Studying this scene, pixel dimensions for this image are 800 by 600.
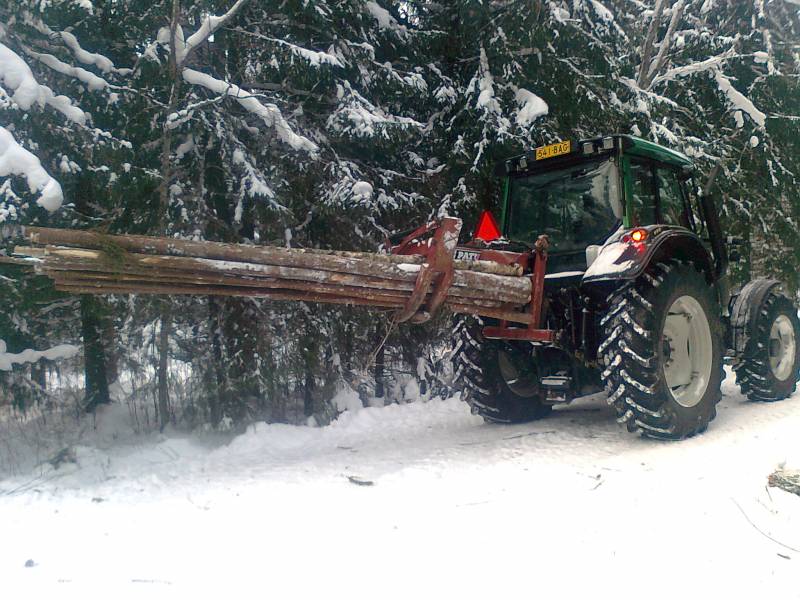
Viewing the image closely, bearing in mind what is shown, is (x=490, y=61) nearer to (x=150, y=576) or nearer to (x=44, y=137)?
(x=44, y=137)

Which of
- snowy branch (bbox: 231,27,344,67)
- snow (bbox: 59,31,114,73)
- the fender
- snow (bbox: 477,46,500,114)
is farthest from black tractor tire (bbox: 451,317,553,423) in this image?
snow (bbox: 59,31,114,73)

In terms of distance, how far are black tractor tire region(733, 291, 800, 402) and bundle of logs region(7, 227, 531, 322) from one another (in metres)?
3.07

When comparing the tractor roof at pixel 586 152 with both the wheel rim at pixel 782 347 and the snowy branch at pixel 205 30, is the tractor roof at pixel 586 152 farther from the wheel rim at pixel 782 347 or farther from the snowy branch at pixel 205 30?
the snowy branch at pixel 205 30

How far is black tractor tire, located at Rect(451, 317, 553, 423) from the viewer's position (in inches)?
227

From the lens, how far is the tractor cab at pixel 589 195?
527cm

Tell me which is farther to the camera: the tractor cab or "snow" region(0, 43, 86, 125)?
the tractor cab

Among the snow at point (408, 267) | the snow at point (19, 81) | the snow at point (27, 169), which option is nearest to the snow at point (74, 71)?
the snow at point (19, 81)

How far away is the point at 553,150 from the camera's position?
5.56m

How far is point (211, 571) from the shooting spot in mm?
2830

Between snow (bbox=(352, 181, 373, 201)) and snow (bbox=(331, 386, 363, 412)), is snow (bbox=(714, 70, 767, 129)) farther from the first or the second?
snow (bbox=(331, 386, 363, 412))

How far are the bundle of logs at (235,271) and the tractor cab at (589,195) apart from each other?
4.22ft

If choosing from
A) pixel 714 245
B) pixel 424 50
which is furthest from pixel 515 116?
pixel 714 245

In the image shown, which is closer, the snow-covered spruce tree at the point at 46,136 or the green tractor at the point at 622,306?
the green tractor at the point at 622,306

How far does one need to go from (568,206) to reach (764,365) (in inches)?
99.0
